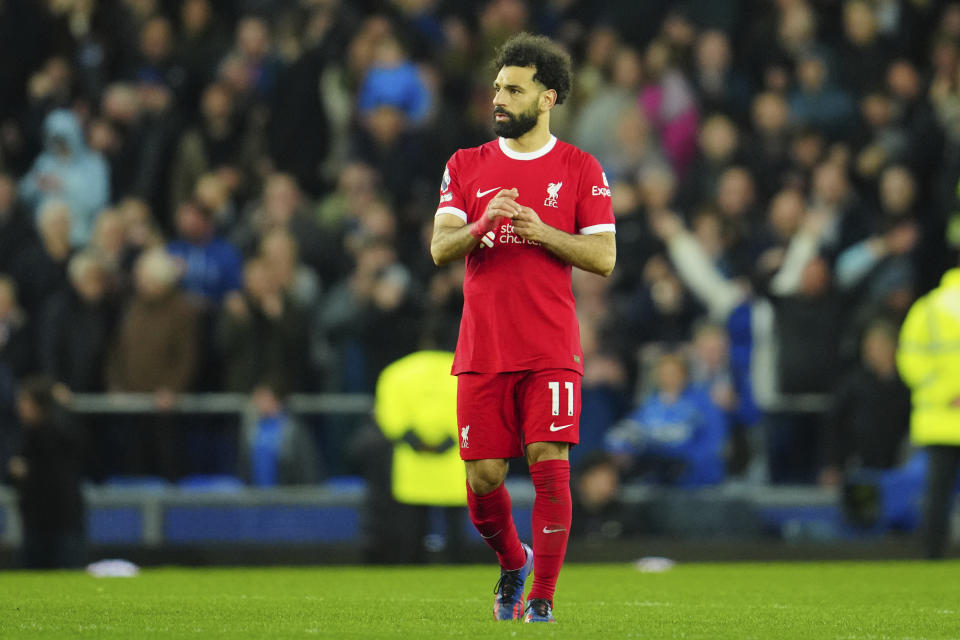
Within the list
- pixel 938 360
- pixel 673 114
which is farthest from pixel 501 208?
pixel 673 114

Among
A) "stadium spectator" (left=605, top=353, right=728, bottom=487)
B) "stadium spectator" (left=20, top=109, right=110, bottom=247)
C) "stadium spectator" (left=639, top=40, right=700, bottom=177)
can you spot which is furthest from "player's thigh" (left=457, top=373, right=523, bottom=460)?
"stadium spectator" (left=639, top=40, right=700, bottom=177)

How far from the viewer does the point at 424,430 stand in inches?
535

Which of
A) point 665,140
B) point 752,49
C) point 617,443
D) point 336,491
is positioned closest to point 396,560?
point 336,491

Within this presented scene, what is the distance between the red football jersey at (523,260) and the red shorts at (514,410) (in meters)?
0.06

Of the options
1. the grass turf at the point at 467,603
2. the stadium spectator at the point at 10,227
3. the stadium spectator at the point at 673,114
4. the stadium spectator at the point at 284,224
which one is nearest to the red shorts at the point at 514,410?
the grass turf at the point at 467,603

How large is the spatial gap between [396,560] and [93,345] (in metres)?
3.38

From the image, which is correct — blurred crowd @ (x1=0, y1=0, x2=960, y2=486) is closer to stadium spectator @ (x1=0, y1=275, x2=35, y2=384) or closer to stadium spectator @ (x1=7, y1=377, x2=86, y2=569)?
stadium spectator @ (x1=0, y1=275, x2=35, y2=384)

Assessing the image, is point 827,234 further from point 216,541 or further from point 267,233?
point 216,541

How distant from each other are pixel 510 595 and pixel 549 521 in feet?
1.58

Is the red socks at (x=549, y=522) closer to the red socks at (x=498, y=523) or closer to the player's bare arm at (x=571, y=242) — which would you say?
the red socks at (x=498, y=523)

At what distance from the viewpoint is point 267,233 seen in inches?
629

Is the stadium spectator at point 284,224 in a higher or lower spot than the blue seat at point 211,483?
higher

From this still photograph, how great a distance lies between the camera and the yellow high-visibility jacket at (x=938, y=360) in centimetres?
1277

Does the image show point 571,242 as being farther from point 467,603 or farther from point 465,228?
point 467,603
